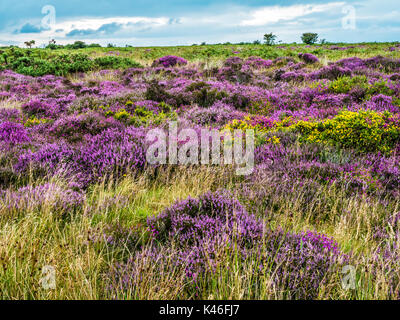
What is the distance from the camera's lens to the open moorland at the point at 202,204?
96.4 inches

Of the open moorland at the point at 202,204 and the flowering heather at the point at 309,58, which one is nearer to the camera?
the open moorland at the point at 202,204

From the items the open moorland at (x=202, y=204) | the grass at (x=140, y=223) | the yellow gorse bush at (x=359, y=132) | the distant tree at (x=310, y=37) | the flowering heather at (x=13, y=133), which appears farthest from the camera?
the distant tree at (x=310, y=37)

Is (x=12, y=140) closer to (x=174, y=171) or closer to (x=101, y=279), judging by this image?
(x=174, y=171)

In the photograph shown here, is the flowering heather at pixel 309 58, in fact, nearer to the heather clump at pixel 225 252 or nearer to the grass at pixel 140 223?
the grass at pixel 140 223

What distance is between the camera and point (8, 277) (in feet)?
7.90

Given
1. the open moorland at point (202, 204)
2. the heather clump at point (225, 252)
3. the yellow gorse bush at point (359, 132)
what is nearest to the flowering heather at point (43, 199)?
the open moorland at point (202, 204)

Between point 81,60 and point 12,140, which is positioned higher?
point 81,60

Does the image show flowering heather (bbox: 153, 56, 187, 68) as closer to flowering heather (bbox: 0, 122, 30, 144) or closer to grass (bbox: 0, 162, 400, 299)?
flowering heather (bbox: 0, 122, 30, 144)

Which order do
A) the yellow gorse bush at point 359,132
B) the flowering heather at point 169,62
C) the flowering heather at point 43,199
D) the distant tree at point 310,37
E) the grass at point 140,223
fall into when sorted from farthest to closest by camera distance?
the distant tree at point 310,37, the flowering heather at point 169,62, the yellow gorse bush at point 359,132, the flowering heather at point 43,199, the grass at point 140,223

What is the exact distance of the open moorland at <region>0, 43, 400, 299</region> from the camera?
2449mm

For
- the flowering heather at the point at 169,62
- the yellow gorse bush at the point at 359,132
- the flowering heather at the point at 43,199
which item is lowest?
the flowering heather at the point at 43,199

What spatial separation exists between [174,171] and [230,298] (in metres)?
3.15

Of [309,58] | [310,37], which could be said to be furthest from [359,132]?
[310,37]
